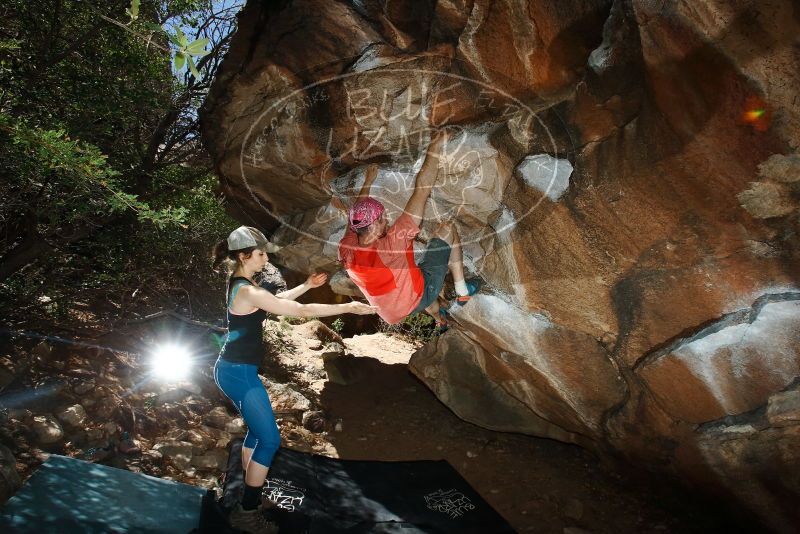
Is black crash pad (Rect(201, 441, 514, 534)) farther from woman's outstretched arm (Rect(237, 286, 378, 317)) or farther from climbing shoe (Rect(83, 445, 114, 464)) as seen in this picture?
woman's outstretched arm (Rect(237, 286, 378, 317))

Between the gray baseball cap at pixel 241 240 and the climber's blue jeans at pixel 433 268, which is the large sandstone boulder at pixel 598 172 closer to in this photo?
the climber's blue jeans at pixel 433 268

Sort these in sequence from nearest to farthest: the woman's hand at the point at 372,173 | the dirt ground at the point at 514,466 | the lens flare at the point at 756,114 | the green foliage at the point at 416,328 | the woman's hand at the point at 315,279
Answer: the lens flare at the point at 756,114
the woman's hand at the point at 315,279
the dirt ground at the point at 514,466
the woman's hand at the point at 372,173
the green foliage at the point at 416,328

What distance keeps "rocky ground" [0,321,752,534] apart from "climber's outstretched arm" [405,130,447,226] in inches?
133

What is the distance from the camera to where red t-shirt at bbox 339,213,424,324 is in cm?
380

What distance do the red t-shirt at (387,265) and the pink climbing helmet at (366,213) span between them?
0.21 m

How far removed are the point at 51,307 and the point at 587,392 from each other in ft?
20.7

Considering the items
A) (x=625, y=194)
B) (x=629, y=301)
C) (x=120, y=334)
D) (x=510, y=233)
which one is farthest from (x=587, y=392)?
(x=120, y=334)

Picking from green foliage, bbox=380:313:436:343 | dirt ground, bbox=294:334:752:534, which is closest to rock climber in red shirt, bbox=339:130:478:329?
dirt ground, bbox=294:334:752:534

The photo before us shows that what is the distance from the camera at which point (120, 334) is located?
5.71 meters

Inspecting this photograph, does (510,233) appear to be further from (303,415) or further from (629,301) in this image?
(303,415)

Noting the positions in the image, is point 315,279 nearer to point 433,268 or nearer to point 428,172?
point 433,268

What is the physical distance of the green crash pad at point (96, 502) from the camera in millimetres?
3033

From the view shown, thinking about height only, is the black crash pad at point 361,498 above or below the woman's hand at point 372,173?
below

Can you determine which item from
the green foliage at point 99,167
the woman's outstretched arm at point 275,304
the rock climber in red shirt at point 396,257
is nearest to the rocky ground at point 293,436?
the green foliage at point 99,167
